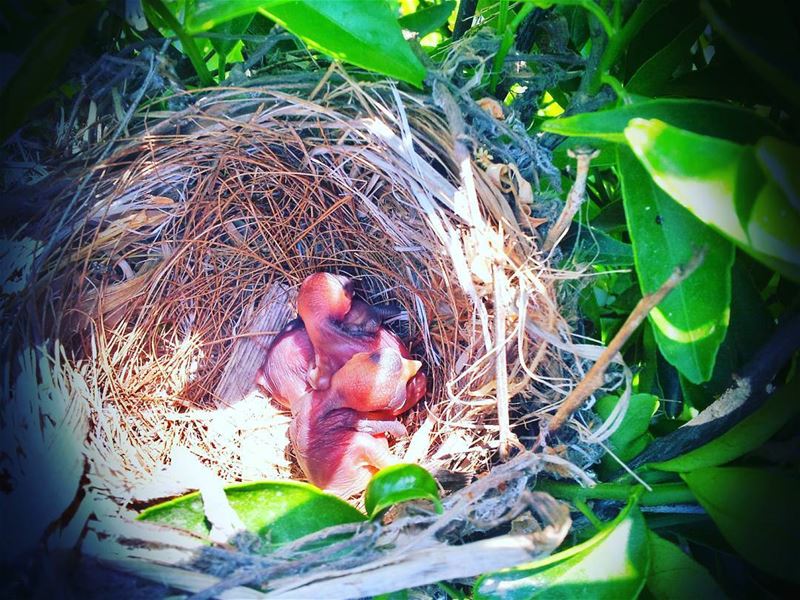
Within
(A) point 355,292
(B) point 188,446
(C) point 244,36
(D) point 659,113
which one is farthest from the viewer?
(A) point 355,292

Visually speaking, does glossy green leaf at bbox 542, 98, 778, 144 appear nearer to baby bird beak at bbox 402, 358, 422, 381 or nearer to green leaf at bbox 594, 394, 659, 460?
green leaf at bbox 594, 394, 659, 460

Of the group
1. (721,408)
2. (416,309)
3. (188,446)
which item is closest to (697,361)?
A: (721,408)

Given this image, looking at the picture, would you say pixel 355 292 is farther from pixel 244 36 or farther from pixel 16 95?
pixel 16 95

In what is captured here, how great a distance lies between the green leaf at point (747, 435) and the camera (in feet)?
2.03

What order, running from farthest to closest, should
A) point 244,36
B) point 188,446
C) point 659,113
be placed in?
point 188,446
point 244,36
point 659,113

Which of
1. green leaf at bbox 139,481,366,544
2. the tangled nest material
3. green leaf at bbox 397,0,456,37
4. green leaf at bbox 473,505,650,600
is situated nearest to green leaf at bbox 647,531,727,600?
green leaf at bbox 473,505,650,600

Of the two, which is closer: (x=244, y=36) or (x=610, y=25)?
(x=610, y=25)

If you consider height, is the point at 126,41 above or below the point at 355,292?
above

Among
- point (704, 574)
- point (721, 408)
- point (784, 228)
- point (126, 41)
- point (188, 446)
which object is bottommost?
point (188, 446)

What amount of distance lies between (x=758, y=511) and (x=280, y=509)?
19.5 inches

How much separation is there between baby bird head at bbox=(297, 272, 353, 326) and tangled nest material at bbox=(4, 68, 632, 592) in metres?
0.09

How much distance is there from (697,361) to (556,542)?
225 mm

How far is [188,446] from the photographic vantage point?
0.97 meters

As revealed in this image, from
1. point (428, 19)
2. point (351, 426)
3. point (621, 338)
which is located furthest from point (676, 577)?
point (428, 19)
